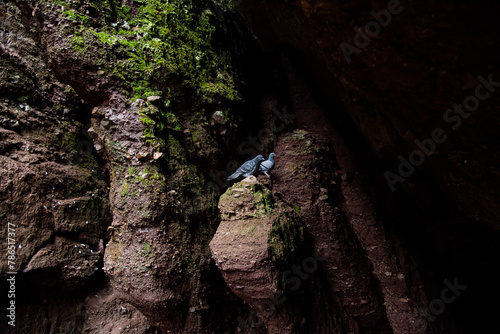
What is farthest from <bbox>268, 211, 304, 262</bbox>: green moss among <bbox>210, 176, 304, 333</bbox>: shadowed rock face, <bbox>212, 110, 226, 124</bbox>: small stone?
<bbox>212, 110, 226, 124</bbox>: small stone

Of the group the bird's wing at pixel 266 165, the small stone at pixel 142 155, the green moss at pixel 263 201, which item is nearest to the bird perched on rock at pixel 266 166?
the bird's wing at pixel 266 165

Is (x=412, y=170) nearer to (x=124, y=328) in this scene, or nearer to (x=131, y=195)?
(x=131, y=195)

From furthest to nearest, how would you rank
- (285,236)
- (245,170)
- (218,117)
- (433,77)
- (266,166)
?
(266,166) → (218,117) → (245,170) → (285,236) → (433,77)

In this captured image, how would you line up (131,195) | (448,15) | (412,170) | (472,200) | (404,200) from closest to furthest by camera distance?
(448,15), (472,200), (131,195), (412,170), (404,200)

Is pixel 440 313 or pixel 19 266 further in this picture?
pixel 440 313

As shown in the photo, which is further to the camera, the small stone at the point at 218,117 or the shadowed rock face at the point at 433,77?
the small stone at the point at 218,117

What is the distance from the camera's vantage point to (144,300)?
2.42 m

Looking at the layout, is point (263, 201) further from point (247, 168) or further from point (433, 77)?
point (433, 77)

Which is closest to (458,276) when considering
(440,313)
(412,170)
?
(440,313)

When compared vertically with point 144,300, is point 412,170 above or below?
above

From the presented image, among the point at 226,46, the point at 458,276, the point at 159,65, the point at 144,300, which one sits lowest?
the point at 458,276

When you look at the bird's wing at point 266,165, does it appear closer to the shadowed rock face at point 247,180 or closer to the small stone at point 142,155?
the shadowed rock face at point 247,180

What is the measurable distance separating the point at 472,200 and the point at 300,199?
180cm

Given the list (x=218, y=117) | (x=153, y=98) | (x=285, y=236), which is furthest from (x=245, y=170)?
(x=153, y=98)
